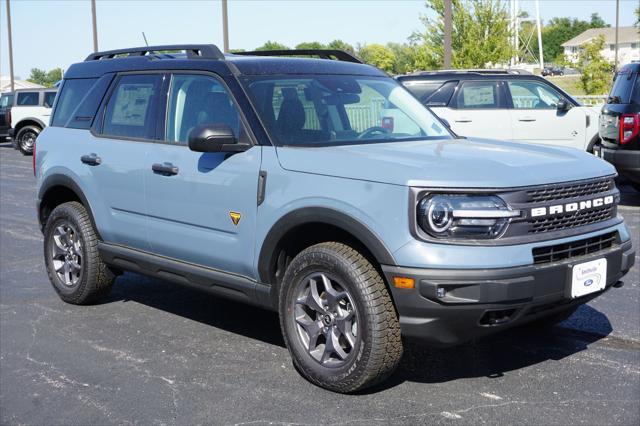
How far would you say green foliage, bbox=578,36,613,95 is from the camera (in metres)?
34.8

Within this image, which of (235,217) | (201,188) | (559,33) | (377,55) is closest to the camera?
(235,217)

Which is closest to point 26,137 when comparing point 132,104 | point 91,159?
point 91,159

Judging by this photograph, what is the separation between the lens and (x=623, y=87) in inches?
425

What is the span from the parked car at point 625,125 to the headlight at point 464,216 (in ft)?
23.4

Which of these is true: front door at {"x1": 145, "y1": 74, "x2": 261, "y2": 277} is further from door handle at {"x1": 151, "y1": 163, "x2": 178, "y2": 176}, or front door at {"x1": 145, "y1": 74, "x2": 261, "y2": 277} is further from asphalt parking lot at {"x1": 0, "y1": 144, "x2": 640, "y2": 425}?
asphalt parking lot at {"x1": 0, "y1": 144, "x2": 640, "y2": 425}

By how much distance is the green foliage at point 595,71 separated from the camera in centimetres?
3478

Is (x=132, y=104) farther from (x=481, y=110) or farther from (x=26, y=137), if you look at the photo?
(x=26, y=137)

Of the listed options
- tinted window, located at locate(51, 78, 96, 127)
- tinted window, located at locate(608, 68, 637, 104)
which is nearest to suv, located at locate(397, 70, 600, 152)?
tinted window, located at locate(608, 68, 637, 104)

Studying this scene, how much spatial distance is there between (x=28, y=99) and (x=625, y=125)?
20.3 m

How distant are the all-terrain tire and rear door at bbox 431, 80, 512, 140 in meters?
8.44

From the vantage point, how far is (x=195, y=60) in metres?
5.42

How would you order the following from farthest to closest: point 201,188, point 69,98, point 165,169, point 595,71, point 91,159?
1. point 595,71
2. point 69,98
3. point 91,159
4. point 165,169
5. point 201,188

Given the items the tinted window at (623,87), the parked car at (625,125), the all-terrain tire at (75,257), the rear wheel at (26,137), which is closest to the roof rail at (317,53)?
the all-terrain tire at (75,257)

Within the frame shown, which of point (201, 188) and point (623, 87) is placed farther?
point (623, 87)
